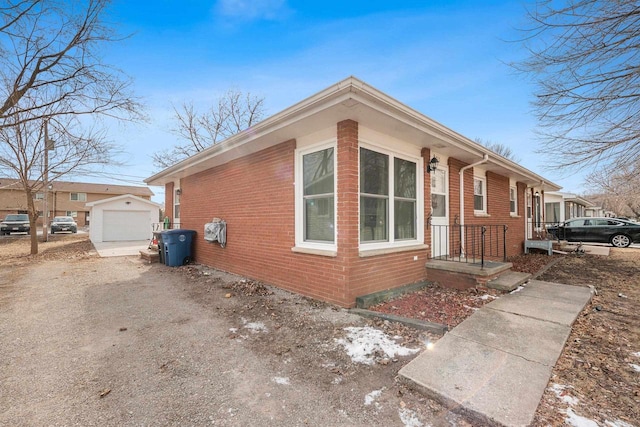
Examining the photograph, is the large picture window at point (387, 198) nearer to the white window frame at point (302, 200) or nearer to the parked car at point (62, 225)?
the white window frame at point (302, 200)

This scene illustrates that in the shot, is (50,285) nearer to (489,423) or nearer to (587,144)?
(489,423)

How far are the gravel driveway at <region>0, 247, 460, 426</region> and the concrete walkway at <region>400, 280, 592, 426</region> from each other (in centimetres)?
19

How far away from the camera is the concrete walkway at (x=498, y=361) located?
209 centimetres

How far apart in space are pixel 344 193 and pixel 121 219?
62.4 feet

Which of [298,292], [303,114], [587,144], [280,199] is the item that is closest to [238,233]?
[280,199]

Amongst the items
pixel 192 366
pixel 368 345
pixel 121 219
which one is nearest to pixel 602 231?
pixel 368 345

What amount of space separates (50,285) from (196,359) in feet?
18.8

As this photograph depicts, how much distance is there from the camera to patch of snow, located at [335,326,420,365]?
2951mm

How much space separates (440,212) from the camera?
6.48 m

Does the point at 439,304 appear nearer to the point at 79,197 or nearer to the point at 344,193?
the point at 344,193

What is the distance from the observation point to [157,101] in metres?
7.89

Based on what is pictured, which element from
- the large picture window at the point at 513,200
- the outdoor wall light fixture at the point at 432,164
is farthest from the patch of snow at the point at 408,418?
the large picture window at the point at 513,200

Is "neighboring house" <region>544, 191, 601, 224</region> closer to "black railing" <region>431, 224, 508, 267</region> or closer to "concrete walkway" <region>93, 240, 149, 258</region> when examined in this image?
"black railing" <region>431, 224, 508, 267</region>

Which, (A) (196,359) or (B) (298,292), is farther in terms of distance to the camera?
(B) (298,292)
